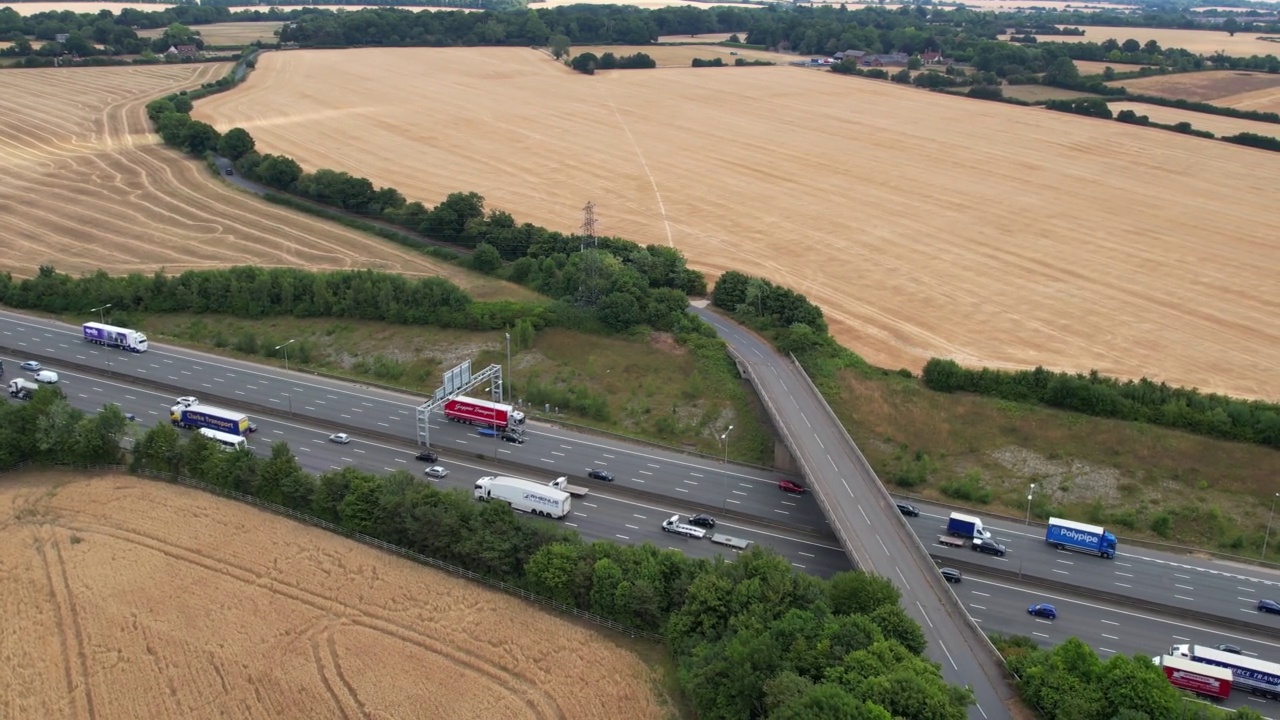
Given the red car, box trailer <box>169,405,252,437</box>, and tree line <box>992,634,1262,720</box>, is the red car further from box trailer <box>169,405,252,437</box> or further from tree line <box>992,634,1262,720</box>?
box trailer <box>169,405,252,437</box>

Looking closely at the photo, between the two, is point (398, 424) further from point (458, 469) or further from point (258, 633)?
point (258, 633)

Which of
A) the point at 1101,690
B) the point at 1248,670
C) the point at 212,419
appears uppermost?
the point at 1101,690

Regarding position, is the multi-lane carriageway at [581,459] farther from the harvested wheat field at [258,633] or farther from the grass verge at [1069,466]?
the harvested wheat field at [258,633]

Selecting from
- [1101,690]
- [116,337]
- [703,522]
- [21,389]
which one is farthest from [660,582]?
[116,337]

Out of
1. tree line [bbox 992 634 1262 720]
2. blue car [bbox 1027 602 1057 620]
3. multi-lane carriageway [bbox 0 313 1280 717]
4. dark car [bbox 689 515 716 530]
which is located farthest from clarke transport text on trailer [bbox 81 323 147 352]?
tree line [bbox 992 634 1262 720]

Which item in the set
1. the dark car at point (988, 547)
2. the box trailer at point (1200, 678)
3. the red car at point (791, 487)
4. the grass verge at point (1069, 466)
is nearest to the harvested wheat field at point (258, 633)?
the red car at point (791, 487)
